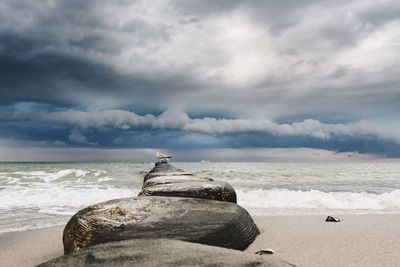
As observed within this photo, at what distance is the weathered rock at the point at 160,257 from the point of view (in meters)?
2.01

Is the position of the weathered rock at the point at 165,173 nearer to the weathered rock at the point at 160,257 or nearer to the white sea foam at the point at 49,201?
the white sea foam at the point at 49,201

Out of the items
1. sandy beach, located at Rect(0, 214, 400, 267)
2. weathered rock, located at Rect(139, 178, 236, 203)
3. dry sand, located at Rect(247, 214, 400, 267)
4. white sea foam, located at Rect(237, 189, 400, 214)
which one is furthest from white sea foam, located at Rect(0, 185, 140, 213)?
dry sand, located at Rect(247, 214, 400, 267)

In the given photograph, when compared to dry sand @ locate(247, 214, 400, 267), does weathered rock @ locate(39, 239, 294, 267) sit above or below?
above

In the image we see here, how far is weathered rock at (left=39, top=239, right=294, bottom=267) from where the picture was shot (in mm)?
2008

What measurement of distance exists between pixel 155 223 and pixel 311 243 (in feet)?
7.14

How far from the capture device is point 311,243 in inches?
175

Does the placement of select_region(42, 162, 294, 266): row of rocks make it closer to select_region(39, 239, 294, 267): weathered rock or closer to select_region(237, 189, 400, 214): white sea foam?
select_region(39, 239, 294, 267): weathered rock

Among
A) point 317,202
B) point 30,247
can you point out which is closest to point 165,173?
point 30,247

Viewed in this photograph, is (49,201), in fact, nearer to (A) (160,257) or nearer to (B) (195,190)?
(B) (195,190)

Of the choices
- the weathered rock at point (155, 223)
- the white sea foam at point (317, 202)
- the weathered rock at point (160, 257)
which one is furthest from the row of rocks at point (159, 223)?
the white sea foam at point (317, 202)

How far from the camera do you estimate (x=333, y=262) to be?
3547 millimetres

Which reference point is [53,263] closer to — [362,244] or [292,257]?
[292,257]

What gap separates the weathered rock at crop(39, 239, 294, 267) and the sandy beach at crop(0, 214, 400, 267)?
1779 millimetres

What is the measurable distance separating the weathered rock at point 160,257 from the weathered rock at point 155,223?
0.98 meters
